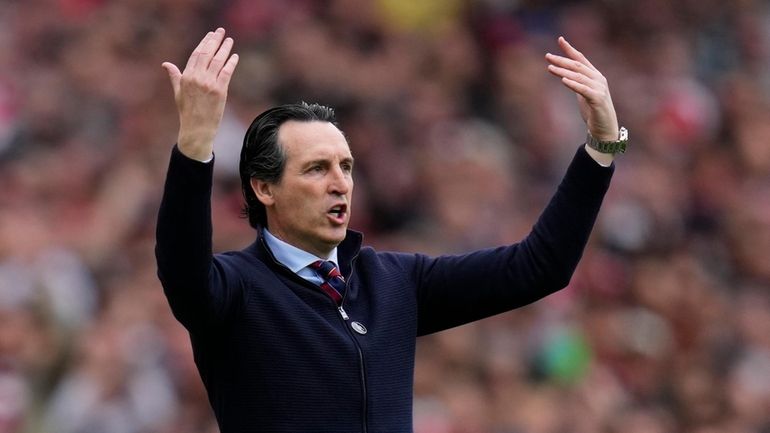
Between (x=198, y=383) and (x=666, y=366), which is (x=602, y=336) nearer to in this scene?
(x=666, y=366)

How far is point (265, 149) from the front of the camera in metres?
4.11

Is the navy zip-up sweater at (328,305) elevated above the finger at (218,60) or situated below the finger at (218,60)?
below

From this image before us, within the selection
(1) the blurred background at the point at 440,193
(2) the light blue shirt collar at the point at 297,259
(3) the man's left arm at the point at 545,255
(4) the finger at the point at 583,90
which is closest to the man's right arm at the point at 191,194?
(2) the light blue shirt collar at the point at 297,259

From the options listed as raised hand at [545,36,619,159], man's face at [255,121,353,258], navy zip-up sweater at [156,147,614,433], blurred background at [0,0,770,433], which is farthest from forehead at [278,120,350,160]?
blurred background at [0,0,770,433]

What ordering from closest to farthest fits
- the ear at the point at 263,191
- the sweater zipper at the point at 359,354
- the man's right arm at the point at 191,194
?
the man's right arm at the point at 191,194
the sweater zipper at the point at 359,354
the ear at the point at 263,191

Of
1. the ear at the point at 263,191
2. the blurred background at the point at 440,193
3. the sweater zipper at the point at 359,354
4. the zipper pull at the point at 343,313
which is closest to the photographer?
the sweater zipper at the point at 359,354

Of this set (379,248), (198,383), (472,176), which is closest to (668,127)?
(472,176)

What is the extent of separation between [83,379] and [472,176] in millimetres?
2872

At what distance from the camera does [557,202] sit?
4.14 metres

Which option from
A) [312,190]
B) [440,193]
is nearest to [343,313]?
[312,190]

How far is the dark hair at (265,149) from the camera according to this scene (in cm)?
409

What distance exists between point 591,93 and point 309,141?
70cm

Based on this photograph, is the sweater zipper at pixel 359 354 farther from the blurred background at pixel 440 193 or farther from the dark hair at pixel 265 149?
the blurred background at pixel 440 193

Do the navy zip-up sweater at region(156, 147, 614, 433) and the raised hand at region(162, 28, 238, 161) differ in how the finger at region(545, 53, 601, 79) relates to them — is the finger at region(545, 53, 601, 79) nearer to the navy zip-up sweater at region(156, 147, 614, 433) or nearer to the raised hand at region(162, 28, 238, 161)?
the navy zip-up sweater at region(156, 147, 614, 433)
